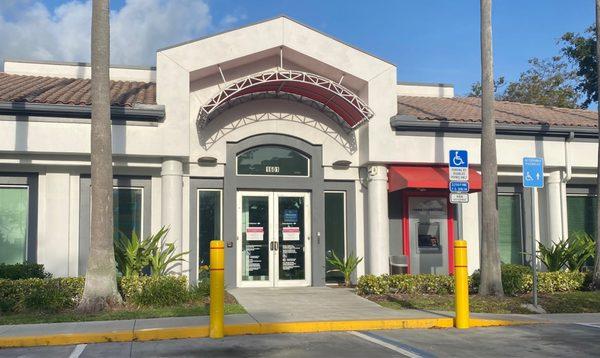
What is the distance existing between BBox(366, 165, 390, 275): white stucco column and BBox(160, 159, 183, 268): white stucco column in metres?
4.87

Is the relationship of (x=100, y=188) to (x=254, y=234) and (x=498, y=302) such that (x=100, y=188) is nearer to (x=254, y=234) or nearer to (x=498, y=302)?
(x=254, y=234)

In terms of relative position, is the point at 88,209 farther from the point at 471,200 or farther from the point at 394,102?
the point at 471,200

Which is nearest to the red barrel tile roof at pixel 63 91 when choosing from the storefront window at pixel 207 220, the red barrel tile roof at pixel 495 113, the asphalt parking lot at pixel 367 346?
the storefront window at pixel 207 220

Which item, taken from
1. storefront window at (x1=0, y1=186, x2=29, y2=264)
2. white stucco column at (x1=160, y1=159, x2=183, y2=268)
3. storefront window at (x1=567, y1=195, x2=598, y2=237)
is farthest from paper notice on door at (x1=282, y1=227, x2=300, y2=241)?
storefront window at (x1=567, y1=195, x2=598, y2=237)

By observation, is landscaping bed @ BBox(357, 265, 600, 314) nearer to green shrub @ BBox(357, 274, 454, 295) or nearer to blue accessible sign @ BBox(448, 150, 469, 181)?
green shrub @ BBox(357, 274, 454, 295)

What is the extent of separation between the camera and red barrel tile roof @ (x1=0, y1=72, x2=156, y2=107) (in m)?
13.7

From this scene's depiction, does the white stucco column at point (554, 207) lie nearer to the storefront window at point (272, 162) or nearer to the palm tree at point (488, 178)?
the palm tree at point (488, 178)

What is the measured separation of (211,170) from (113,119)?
9.29 feet

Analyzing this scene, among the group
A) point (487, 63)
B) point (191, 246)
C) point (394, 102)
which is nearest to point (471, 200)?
point (394, 102)

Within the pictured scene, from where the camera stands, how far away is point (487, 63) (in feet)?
43.4

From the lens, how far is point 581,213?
18141mm

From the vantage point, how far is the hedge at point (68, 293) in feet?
37.6

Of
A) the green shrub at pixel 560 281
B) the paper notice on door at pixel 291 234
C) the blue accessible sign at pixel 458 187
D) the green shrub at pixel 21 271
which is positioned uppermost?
the blue accessible sign at pixel 458 187

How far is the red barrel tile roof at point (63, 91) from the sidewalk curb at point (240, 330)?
20.6ft
